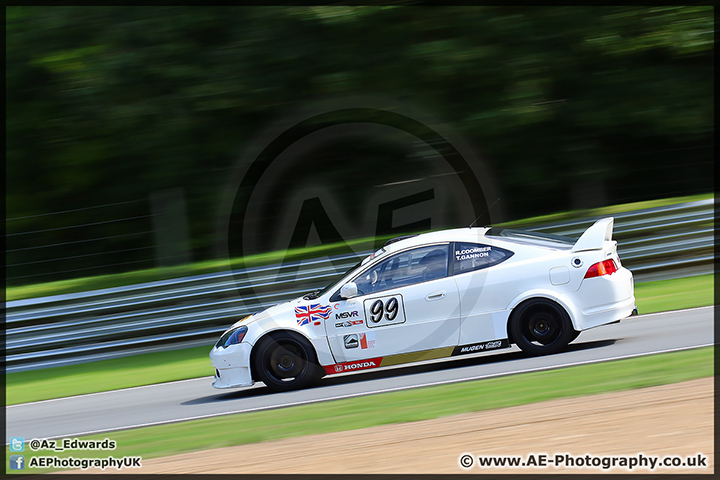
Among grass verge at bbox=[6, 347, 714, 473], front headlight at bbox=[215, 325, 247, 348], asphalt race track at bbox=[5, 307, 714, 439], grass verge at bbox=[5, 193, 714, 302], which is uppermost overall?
grass verge at bbox=[5, 193, 714, 302]

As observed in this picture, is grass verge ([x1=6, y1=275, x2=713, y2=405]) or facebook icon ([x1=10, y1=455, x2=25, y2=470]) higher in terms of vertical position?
grass verge ([x1=6, y1=275, x2=713, y2=405])

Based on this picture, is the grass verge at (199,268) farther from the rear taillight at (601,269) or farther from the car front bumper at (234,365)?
the rear taillight at (601,269)

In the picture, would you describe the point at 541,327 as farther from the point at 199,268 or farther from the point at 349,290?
the point at 199,268

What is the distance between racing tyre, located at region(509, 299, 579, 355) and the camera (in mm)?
7316

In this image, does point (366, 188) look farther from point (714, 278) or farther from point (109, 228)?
point (714, 278)

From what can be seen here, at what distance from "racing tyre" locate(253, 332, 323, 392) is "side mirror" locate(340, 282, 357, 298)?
2.12 ft

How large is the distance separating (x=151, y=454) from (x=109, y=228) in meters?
8.12

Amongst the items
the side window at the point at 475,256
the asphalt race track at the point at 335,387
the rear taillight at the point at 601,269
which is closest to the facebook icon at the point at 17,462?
the asphalt race track at the point at 335,387

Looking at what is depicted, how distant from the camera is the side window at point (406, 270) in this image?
7.46m

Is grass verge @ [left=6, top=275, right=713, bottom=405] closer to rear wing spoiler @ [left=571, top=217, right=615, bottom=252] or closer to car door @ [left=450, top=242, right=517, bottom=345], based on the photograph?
rear wing spoiler @ [left=571, top=217, right=615, bottom=252]

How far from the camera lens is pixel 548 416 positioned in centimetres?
567

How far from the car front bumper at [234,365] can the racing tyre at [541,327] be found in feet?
9.02

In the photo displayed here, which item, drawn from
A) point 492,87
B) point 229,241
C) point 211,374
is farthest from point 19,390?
point 492,87

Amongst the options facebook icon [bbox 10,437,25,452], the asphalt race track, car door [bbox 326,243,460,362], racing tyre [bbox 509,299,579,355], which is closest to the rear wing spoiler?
racing tyre [bbox 509,299,579,355]
